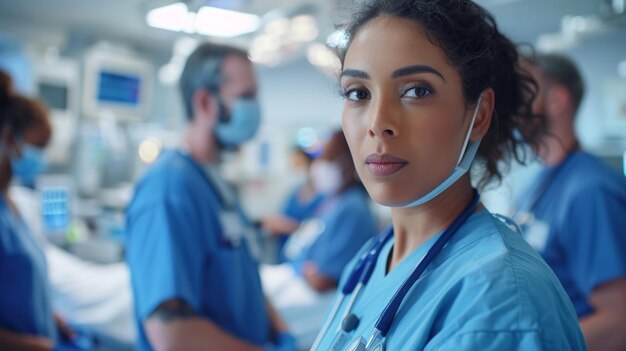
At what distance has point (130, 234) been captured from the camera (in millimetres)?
1430

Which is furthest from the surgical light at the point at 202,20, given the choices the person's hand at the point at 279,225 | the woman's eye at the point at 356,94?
the woman's eye at the point at 356,94

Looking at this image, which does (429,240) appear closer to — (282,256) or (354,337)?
(354,337)

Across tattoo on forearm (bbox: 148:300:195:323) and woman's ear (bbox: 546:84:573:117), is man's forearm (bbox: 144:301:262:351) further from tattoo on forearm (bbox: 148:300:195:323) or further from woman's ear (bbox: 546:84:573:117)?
woman's ear (bbox: 546:84:573:117)

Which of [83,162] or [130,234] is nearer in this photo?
[130,234]

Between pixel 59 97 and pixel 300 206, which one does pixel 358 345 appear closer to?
pixel 300 206

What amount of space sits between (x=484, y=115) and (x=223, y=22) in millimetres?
2216

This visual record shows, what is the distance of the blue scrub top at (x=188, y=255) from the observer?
132 cm

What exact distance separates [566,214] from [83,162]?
306 cm

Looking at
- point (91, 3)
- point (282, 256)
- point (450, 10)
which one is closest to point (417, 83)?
point (450, 10)

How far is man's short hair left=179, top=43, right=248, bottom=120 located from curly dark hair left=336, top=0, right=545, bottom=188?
759 mm

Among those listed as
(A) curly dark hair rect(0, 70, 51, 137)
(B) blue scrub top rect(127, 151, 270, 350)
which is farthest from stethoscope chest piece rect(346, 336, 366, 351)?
(A) curly dark hair rect(0, 70, 51, 137)

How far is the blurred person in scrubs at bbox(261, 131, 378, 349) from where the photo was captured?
254 centimetres

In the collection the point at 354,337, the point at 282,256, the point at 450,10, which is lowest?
the point at 282,256

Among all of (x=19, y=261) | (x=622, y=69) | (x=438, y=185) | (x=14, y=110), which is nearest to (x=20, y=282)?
(x=19, y=261)
